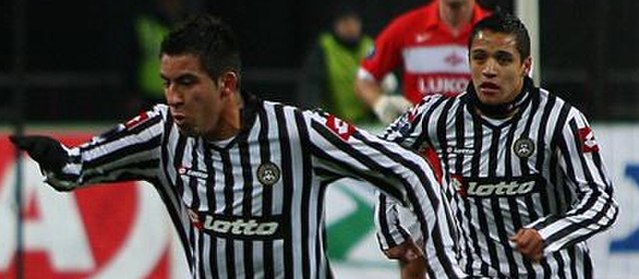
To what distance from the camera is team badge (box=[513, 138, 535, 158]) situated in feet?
24.5

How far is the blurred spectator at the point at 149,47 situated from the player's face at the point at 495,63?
217 inches

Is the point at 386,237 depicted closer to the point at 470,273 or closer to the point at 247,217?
the point at 470,273

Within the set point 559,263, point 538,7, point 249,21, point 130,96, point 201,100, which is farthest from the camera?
point 249,21

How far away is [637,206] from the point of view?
1145 centimetres

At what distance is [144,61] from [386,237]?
574 cm

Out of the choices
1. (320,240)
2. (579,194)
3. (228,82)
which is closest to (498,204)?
(579,194)

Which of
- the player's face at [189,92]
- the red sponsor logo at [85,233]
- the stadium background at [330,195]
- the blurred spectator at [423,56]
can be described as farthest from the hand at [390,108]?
the player's face at [189,92]

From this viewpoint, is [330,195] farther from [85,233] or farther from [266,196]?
[266,196]

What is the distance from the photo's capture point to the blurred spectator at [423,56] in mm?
10156

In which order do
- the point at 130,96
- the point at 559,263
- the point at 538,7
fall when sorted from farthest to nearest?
the point at 130,96 → the point at 538,7 → the point at 559,263

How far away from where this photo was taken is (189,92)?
241 inches

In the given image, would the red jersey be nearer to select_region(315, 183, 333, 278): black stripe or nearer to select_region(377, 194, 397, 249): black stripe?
select_region(377, 194, 397, 249): black stripe

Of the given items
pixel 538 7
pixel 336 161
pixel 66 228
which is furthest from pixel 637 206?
pixel 336 161

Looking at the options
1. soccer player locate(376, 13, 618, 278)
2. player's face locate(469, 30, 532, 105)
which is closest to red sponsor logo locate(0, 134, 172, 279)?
soccer player locate(376, 13, 618, 278)
